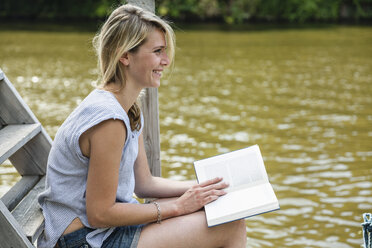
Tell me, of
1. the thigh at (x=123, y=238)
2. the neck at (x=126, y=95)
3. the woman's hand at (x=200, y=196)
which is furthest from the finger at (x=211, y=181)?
the neck at (x=126, y=95)

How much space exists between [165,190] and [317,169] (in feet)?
10.4

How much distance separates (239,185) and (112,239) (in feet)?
2.07

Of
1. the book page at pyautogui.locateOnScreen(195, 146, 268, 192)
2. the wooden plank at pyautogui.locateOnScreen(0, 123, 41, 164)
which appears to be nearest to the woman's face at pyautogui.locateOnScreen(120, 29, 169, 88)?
the book page at pyautogui.locateOnScreen(195, 146, 268, 192)

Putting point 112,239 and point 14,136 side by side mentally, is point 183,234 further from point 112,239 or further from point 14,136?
point 14,136

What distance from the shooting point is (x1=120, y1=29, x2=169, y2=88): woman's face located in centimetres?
235

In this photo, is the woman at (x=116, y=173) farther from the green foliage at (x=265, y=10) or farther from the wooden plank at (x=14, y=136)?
the green foliage at (x=265, y=10)

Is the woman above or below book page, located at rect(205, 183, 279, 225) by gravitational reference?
above

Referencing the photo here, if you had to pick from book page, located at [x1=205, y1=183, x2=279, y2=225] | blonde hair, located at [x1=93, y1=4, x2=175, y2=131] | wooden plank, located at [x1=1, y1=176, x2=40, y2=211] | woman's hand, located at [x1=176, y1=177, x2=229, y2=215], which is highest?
blonde hair, located at [x1=93, y1=4, x2=175, y2=131]

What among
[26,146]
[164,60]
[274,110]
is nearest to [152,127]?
[26,146]

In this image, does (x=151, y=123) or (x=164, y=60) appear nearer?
(x=164, y=60)

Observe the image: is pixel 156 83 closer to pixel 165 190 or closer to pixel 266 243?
pixel 165 190

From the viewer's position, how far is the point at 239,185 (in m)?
2.52

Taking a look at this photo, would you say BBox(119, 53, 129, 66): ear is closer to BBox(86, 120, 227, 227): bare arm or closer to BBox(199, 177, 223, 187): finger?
BBox(86, 120, 227, 227): bare arm

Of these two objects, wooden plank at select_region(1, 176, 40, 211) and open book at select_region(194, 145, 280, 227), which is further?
wooden plank at select_region(1, 176, 40, 211)
